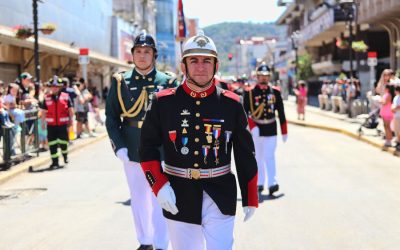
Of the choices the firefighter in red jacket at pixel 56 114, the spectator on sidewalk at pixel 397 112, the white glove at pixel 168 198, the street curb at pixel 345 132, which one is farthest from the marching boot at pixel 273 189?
the street curb at pixel 345 132

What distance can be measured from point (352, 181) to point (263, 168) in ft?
6.67

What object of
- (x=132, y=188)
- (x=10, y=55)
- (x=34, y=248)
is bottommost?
(x=34, y=248)

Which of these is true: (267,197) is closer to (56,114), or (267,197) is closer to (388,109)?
(56,114)

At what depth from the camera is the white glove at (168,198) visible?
12.8 ft

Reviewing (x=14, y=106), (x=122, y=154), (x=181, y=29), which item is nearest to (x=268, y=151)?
(x=181, y=29)

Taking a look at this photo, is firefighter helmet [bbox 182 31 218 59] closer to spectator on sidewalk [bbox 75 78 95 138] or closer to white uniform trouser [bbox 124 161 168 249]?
white uniform trouser [bbox 124 161 168 249]

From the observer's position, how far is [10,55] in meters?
26.8

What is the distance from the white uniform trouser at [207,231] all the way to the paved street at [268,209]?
7.41ft

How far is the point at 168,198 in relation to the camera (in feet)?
12.8

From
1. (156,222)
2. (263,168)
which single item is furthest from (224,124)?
(263,168)

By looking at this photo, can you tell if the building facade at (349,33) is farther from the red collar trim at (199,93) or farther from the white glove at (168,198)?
the white glove at (168,198)

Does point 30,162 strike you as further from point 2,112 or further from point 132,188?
point 132,188

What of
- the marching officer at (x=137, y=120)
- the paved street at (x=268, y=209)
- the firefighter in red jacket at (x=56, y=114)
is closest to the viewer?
the marching officer at (x=137, y=120)

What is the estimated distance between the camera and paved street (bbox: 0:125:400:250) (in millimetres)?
6457
